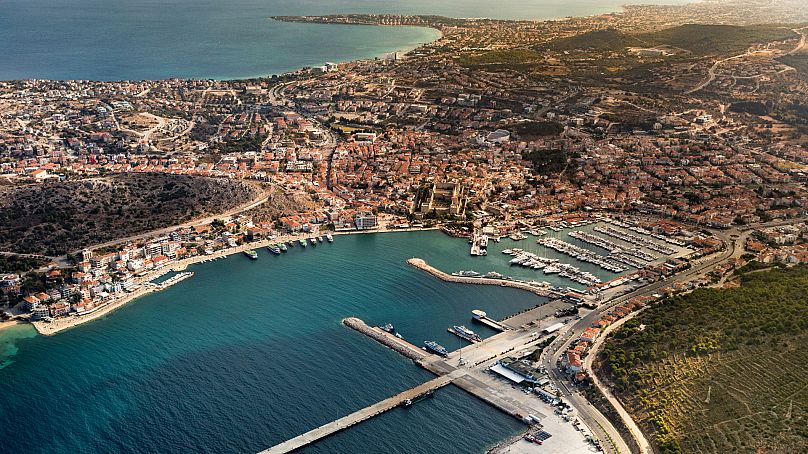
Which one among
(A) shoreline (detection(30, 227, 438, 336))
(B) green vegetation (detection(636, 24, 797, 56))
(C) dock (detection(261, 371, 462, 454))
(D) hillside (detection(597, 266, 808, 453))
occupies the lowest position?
(A) shoreline (detection(30, 227, 438, 336))

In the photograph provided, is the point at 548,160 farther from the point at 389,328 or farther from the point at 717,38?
the point at 717,38

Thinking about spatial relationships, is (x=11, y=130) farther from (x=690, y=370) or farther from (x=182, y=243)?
(x=690, y=370)

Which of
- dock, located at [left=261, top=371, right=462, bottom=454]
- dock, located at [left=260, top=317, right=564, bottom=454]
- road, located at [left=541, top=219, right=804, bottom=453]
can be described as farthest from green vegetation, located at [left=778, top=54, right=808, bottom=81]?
dock, located at [left=261, top=371, right=462, bottom=454]

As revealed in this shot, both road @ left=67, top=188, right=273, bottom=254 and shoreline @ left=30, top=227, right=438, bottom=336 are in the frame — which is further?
road @ left=67, top=188, right=273, bottom=254

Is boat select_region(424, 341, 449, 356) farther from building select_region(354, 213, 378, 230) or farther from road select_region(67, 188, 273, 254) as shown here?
road select_region(67, 188, 273, 254)

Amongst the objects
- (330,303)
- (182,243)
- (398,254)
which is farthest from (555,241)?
(182,243)
